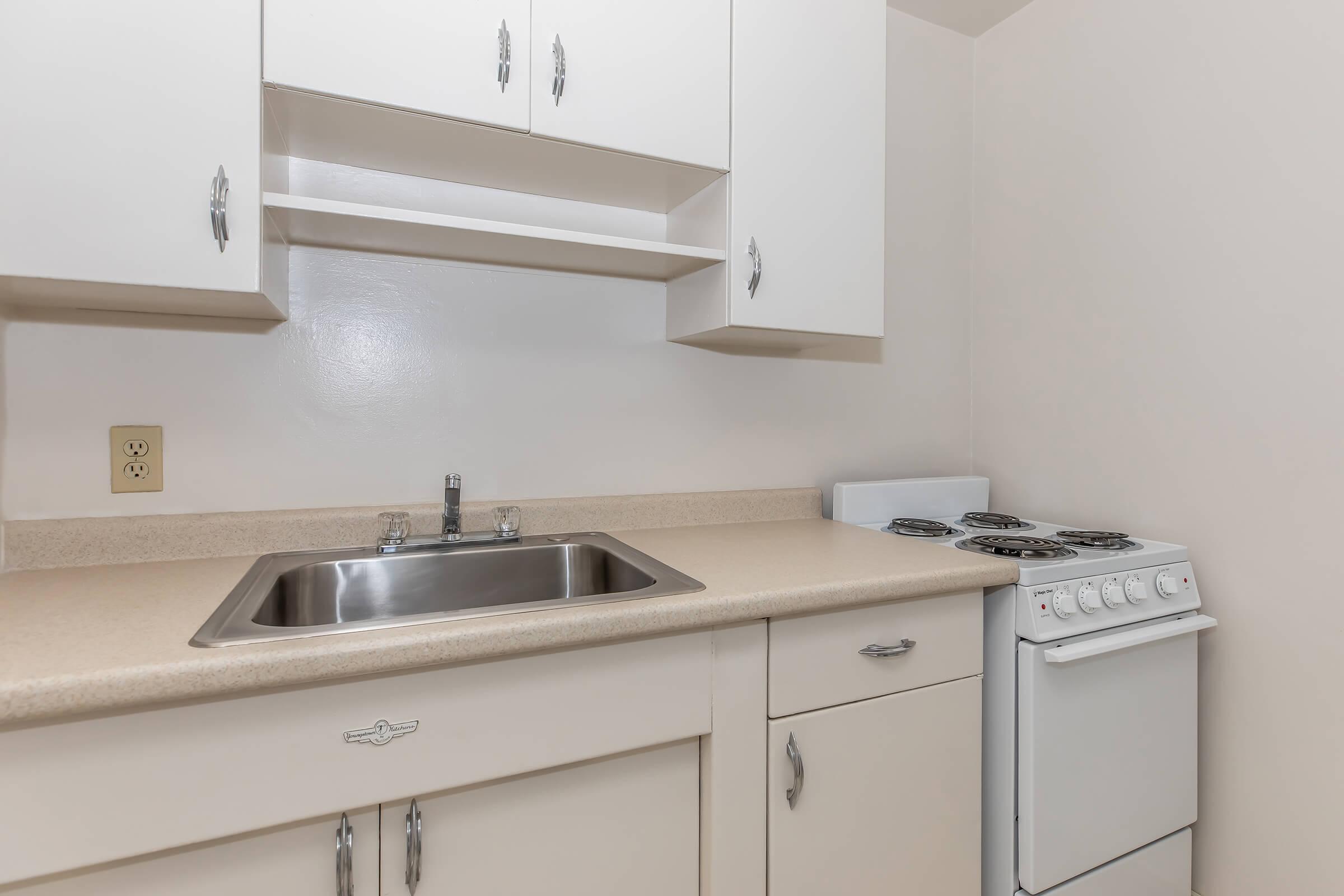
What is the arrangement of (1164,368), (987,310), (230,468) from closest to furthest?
(230,468), (1164,368), (987,310)

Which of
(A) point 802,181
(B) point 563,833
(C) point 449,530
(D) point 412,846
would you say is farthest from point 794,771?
(A) point 802,181

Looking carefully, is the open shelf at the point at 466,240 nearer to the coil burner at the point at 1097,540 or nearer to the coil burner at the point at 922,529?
the coil burner at the point at 922,529

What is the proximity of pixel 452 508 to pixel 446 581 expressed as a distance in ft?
0.50

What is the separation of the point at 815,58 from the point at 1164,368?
1.14 metres

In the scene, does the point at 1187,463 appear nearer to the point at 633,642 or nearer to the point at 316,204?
the point at 633,642

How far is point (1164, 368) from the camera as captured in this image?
5.35 ft

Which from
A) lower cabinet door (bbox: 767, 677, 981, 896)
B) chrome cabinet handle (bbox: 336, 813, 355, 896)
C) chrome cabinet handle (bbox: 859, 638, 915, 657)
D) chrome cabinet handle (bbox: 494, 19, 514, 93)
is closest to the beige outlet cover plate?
chrome cabinet handle (bbox: 336, 813, 355, 896)

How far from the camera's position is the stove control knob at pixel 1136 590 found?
4.59ft

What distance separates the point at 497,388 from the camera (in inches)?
61.3

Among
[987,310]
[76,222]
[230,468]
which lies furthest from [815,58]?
[230,468]

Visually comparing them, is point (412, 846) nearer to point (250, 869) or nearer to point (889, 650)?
point (250, 869)

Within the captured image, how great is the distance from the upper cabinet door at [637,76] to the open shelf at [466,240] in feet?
0.61

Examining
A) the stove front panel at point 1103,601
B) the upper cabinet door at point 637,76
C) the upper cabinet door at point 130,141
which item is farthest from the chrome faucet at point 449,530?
the stove front panel at point 1103,601

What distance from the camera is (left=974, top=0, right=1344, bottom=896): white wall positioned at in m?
1.38
